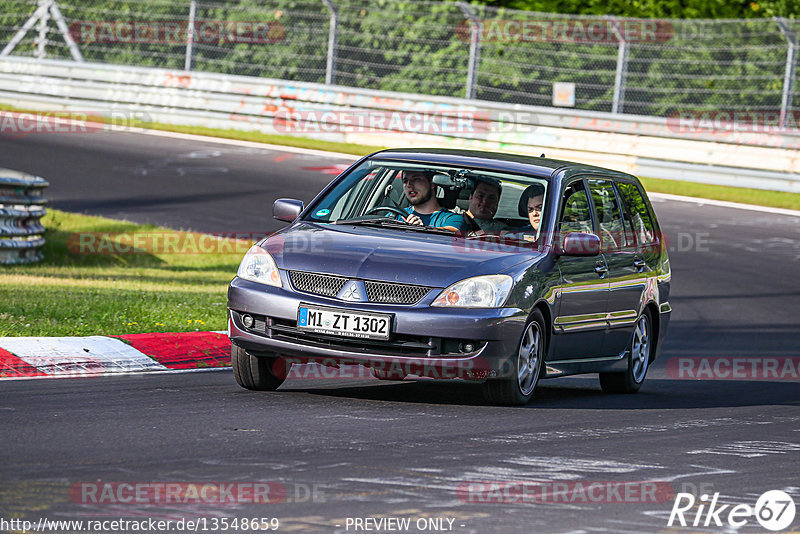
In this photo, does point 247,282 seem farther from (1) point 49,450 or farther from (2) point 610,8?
(2) point 610,8

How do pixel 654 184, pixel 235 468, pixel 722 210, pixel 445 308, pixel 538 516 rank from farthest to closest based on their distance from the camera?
pixel 654 184 < pixel 722 210 < pixel 445 308 < pixel 235 468 < pixel 538 516

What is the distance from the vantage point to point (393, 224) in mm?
9055

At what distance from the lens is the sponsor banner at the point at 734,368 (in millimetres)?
11836

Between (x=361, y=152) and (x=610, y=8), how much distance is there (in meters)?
14.7

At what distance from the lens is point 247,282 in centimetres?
846

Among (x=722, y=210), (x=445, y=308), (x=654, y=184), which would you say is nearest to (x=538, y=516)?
(x=445, y=308)

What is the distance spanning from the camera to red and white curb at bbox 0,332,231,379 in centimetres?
913

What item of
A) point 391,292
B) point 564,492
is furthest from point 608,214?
point 564,492

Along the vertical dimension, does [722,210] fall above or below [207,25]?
below

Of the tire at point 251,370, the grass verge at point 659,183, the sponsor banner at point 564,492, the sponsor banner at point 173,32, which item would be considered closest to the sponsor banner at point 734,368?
the tire at point 251,370

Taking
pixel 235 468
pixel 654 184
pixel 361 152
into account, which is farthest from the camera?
pixel 361 152

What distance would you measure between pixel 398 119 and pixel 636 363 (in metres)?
15.7

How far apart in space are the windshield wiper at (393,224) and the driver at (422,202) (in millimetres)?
174

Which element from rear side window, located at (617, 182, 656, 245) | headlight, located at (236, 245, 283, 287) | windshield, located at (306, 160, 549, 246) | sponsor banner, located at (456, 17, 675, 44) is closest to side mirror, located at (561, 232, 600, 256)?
windshield, located at (306, 160, 549, 246)
